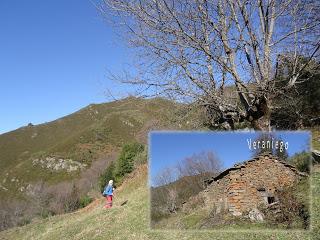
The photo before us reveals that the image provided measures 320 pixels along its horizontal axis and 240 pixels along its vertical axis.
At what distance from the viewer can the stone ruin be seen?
2742 millimetres

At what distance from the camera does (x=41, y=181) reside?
13312 cm

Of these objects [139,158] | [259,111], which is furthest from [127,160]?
[259,111]

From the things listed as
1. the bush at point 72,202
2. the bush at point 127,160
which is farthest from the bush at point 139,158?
the bush at point 72,202

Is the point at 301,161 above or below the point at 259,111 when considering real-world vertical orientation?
below

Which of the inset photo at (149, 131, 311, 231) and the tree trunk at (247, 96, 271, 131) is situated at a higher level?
the tree trunk at (247, 96, 271, 131)

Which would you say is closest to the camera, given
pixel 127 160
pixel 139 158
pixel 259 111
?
pixel 259 111

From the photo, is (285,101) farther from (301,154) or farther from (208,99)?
(301,154)

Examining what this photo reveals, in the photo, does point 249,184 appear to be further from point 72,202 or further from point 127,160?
point 72,202

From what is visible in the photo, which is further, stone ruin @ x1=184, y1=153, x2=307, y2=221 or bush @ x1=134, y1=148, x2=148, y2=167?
bush @ x1=134, y1=148, x2=148, y2=167

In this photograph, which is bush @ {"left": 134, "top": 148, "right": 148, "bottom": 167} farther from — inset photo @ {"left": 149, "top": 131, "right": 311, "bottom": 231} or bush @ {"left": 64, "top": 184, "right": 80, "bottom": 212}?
inset photo @ {"left": 149, "top": 131, "right": 311, "bottom": 231}

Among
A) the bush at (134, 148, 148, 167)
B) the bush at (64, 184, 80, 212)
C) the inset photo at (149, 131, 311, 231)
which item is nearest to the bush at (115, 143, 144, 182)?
the bush at (134, 148, 148, 167)

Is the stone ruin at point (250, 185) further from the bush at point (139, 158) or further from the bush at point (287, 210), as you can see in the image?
the bush at point (139, 158)

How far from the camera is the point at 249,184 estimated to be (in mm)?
2783

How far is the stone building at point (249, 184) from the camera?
108 inches
